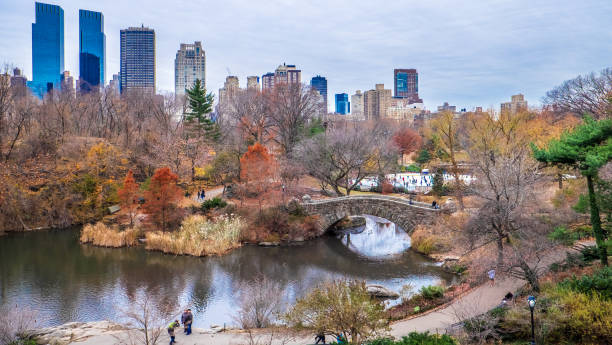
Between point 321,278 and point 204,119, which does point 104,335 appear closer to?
point 321,278

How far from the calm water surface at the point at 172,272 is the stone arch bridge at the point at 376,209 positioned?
1794 mm

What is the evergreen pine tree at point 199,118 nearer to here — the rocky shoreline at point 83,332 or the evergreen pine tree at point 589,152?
the rocky shoreline at point 83,332

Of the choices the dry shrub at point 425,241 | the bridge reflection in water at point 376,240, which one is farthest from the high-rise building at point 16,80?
the dry shrub at point 425,241

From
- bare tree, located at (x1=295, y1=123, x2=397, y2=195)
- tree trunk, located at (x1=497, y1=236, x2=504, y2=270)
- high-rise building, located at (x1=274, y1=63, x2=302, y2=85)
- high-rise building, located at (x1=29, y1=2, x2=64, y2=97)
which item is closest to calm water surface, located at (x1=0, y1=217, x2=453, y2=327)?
tree trunk, located at (x1=497, y1=236, x2=504, y2=270)

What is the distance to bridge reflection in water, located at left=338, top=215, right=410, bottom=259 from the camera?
28641 mm

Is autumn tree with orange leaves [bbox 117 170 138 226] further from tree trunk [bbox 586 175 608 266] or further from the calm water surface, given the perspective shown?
tree trunk [bbox 586 175 608 266]

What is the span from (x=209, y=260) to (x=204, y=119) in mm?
23373

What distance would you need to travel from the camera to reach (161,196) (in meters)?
30.2

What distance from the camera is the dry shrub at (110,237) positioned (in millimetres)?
29125

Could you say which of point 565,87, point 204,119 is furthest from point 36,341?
point 565,87

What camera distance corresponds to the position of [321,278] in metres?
23.2

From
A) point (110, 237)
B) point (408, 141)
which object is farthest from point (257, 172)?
point (408, 141)

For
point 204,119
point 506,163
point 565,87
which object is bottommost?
point 506,163

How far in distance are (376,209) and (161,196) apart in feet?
47.3
